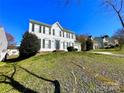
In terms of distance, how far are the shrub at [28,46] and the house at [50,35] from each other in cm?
447

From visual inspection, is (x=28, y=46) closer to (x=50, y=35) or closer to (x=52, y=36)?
(x=50, y=35)

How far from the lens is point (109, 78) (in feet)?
25.4

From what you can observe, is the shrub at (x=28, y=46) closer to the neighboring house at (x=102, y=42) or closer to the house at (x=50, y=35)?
the house at (x=50, y=35)

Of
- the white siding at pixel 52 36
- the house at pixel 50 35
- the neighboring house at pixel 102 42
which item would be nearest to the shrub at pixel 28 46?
the house at pixel 50 35

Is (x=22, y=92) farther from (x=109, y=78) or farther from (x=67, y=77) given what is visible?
(x=109, y=78)

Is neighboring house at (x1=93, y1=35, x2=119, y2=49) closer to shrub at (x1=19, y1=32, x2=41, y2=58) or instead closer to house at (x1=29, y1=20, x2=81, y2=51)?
house at (x1=29, y1=20, x2=81, y2=51)

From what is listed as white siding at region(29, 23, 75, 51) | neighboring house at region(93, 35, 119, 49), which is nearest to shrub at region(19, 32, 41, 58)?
white siding at region(29, 23, 75, 51)

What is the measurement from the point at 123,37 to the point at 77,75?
37.6m

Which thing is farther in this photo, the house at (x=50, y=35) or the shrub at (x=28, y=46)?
the house at (x=50, y=35)

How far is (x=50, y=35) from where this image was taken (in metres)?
29.7

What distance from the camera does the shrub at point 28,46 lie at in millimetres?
20609

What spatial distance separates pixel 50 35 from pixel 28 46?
9.76 meters

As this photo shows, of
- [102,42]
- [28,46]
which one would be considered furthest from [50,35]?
[102,42]

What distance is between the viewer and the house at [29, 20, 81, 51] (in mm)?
26844
